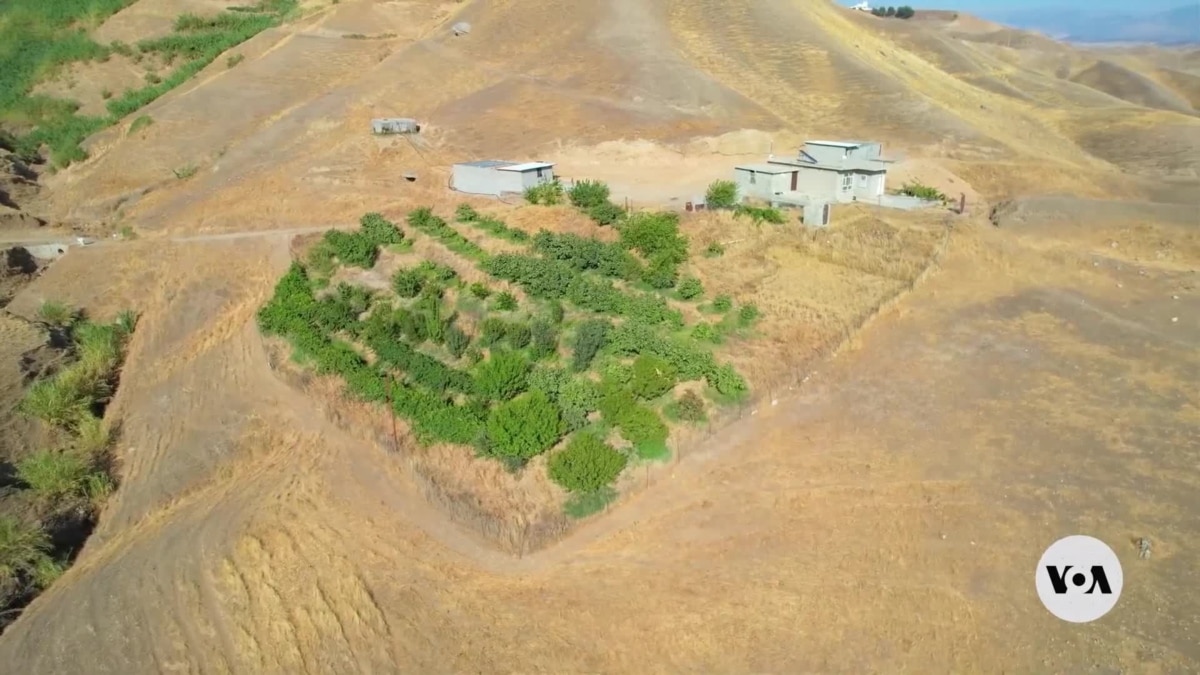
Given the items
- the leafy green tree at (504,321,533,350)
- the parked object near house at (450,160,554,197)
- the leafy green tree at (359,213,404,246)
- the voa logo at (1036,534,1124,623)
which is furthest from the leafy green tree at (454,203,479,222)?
the voa logo at (1036,534,1124,623)

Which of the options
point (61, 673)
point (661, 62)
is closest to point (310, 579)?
point (61, 673)

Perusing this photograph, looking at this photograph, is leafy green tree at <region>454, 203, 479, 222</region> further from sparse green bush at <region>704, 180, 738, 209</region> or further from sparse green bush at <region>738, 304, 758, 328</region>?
sparse green bush at <region>738, 304, 758, 328</region>

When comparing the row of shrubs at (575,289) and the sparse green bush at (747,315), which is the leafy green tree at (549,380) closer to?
the row of shrubs at (575,289)

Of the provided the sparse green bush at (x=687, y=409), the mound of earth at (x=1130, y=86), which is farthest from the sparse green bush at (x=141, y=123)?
the mound of earth at (x=1130, y=86)

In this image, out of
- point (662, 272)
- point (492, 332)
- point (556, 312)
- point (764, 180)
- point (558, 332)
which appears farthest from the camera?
point (764, 180)

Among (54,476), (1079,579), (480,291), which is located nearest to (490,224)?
(480,291)

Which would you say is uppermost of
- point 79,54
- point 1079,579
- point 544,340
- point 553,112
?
point 79,54

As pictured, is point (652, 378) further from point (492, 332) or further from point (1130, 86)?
point (1130, 86)
